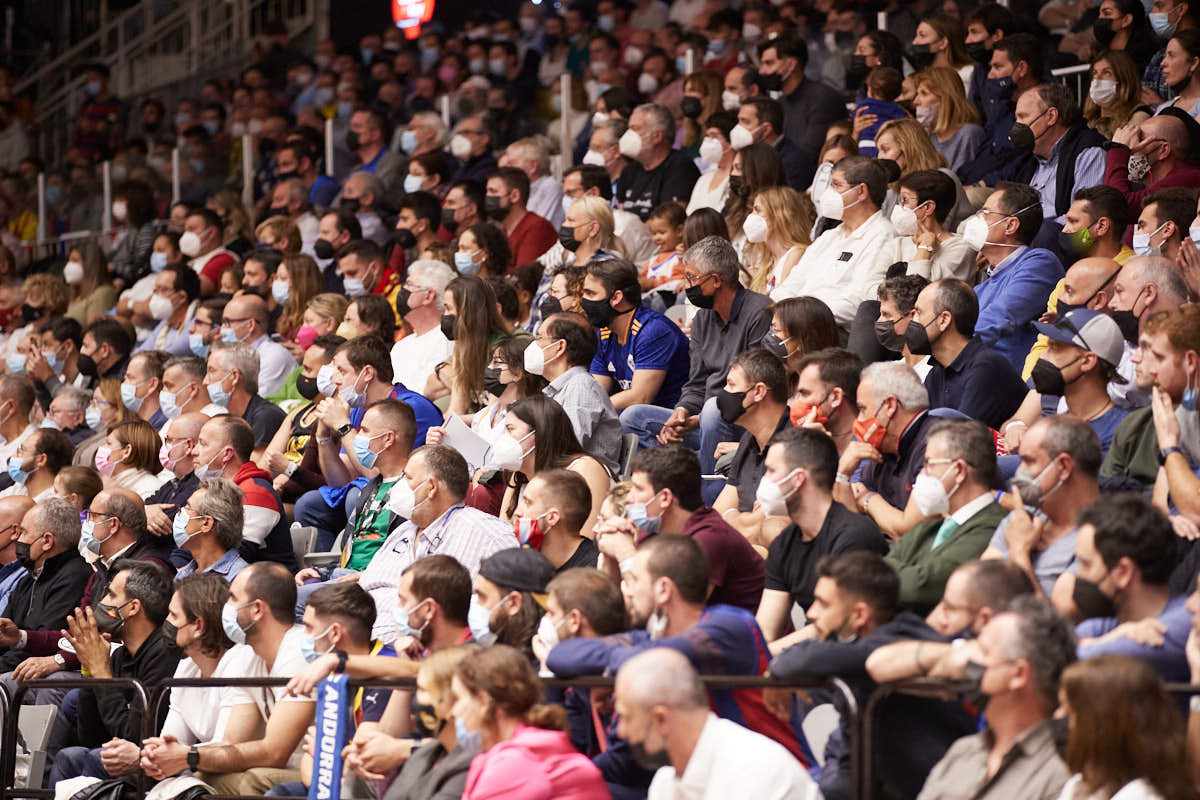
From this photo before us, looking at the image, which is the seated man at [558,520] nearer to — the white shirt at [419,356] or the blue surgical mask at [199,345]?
the white shirt at [419,356]

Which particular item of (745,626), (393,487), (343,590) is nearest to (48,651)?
(393,487)

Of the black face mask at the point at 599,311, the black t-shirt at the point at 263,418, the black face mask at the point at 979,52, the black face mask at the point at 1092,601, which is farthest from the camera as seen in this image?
the black face mask at the point at 979,52

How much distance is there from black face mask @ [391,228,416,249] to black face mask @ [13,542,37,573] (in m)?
3.66

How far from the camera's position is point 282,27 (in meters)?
18.9

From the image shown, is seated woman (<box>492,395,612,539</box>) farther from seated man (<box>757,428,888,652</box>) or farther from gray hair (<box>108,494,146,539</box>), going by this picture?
gray hair (<box>108,494,146,539</box>)

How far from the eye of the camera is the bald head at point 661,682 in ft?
14.5

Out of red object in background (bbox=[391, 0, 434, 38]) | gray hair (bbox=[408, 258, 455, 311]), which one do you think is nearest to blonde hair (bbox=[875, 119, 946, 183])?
gray hair (bbox=[408, 258, 455, 311])

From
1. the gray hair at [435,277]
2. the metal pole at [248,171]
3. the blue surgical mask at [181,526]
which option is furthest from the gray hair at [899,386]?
the metal pole at [248,171]

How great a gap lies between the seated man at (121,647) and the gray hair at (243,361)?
2.11 m

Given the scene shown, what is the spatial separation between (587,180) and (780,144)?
1.16 metres

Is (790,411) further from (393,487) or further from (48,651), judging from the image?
(48,651)

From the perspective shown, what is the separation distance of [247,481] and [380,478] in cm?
74

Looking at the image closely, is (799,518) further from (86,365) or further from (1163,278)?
(86,365)

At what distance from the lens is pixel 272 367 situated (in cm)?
1021
